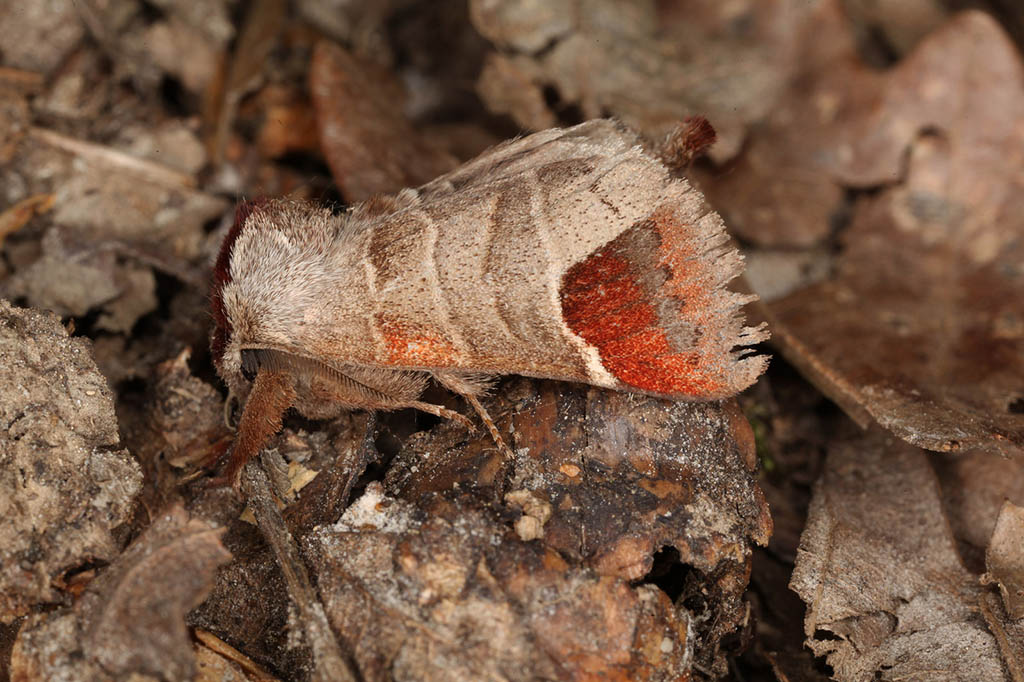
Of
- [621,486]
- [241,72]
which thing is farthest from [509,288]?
[241,72]

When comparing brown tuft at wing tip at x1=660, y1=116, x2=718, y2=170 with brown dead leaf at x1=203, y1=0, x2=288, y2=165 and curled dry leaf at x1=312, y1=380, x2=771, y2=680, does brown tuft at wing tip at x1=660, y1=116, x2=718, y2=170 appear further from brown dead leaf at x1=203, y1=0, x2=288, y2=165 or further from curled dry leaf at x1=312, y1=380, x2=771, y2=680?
brown dead leaf at x1=203, y1=0, x2=288, y2=165

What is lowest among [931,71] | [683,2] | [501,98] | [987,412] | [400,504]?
[400,504]

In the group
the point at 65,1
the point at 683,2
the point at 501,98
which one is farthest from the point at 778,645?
A: the point at 65,1

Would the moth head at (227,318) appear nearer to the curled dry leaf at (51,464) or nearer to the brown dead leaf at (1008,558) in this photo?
the curled dry leaf at (51,464)

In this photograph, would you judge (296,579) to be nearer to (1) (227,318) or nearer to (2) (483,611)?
(2) (483,611)

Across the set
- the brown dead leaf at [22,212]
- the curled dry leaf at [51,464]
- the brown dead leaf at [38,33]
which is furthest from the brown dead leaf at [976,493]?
the brown dead leaf at [38,33]

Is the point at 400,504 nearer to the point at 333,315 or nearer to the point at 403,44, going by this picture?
the point at 333,315

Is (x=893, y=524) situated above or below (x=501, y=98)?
below

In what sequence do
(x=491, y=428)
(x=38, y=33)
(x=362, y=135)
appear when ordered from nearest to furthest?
1. (x=491, y=428)
2. (x=362, y=135)
3. (x=38, y=33)
